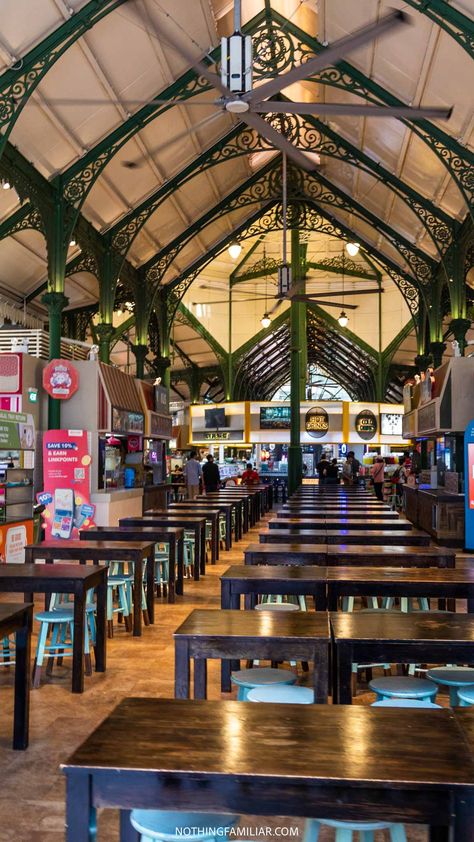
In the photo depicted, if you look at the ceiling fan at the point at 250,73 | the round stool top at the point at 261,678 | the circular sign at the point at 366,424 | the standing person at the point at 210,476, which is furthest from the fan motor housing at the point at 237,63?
the circular sign at the point at 366,424

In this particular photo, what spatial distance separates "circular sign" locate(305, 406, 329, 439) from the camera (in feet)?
78.4

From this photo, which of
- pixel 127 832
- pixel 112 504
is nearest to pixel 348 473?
pixel 112 504

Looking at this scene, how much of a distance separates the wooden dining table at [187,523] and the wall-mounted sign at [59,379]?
282cm

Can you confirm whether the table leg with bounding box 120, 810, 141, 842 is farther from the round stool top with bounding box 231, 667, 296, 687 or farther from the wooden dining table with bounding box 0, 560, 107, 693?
the wooden dining table with bounding box 0, 560, 107, 693

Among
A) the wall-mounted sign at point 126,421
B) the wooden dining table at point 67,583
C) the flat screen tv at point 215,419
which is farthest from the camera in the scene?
the flat screen tv at point 215,419

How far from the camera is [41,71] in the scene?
9.09 meters

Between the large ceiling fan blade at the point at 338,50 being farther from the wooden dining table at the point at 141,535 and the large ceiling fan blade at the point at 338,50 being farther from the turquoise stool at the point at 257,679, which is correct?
the turquoise stool at the point at 257,679

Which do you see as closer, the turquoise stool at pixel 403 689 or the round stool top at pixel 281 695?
the round stool top at pixel 281 695

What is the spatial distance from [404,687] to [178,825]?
161 centimetres

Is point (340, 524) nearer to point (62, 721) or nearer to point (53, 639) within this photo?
point (53, 639)

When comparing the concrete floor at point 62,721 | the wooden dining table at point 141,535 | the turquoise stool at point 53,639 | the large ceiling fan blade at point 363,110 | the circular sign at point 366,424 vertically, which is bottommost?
the concrete floor at point 62,721

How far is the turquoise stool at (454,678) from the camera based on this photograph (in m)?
3.44

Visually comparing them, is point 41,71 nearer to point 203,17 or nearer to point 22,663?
point 203,17

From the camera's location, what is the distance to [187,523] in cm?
895
